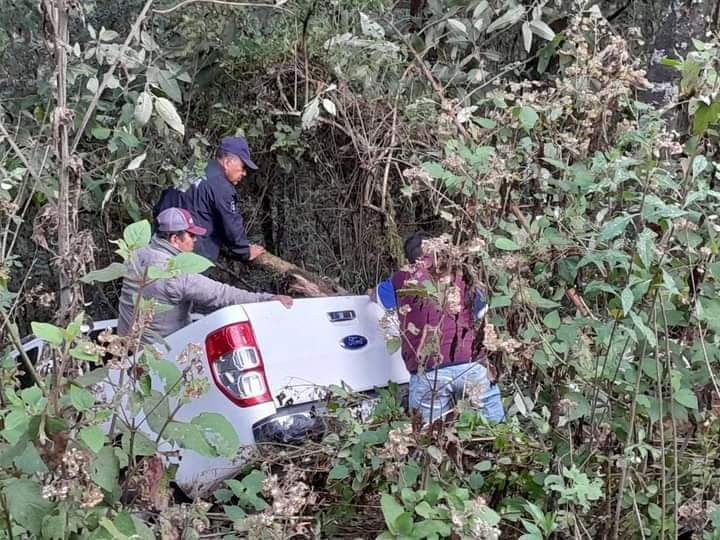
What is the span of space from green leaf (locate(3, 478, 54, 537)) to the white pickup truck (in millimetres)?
1336

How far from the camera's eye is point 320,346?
4152mm

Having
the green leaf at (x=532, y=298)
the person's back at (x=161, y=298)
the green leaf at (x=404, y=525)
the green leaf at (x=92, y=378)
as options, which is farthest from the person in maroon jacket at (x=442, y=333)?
the person's back at (x=161, y=298)

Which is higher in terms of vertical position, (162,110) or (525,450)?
(162,110)

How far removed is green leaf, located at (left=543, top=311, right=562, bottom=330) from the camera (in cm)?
299

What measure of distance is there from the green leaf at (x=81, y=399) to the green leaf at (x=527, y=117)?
1.95m

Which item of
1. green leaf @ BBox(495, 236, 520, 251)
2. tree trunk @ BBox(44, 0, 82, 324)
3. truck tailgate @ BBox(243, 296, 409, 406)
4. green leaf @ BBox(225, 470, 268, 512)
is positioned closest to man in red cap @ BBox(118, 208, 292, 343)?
truck tailgate @ BBox(243, 296, 409, 406)

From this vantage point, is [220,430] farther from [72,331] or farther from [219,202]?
[219,202]

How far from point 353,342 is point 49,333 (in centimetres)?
226

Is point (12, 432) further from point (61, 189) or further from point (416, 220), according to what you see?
point (416, 220)

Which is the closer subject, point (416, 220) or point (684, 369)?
point (684, 369)

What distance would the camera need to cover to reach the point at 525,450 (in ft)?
10.1

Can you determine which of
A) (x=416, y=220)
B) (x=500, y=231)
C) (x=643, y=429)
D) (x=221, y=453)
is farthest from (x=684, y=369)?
(x=416, y=220)

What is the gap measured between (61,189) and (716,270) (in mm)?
2091

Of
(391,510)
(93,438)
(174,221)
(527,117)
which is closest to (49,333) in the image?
(93,438)
